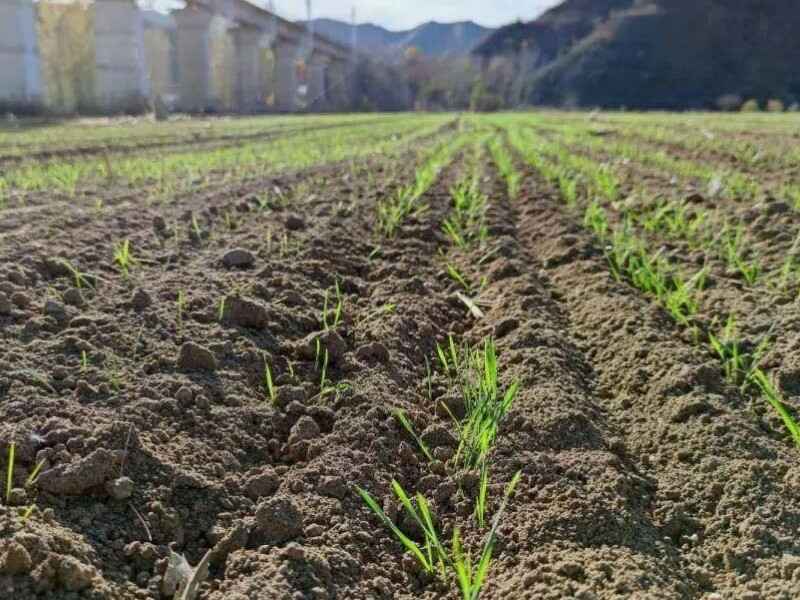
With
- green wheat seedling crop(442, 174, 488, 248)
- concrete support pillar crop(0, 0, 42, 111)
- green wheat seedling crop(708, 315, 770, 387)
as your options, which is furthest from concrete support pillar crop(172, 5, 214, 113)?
green wheat seedling crop(708, 315, 770, 387)

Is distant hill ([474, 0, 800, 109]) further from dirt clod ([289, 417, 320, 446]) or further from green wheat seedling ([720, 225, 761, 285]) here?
dirt clod ([289, 417, 320, 446])

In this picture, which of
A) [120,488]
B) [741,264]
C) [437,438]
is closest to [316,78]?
[741,264]

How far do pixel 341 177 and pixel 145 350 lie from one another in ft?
13.2

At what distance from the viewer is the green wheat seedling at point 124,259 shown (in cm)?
287

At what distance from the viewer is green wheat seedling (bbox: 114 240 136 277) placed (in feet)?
9.42

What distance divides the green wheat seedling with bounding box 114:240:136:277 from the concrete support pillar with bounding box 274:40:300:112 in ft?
144

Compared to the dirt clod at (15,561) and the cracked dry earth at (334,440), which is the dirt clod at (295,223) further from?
the dirt clod at (15,561)

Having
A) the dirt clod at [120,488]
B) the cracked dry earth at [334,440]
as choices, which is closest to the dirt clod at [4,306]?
the cracked dry earth at [334,440]

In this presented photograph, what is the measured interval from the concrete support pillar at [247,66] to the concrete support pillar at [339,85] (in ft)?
24.4

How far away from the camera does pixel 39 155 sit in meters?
8.70

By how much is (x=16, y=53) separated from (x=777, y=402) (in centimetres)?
2737

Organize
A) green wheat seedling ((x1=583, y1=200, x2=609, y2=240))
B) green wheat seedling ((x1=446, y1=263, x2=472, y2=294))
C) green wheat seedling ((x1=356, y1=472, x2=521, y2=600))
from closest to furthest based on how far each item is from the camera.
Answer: green wheat seedling ((x1=356, y1=472, x2=521, y2=600))
green wheat seedling ((x1=446, y1=263, x2=472, y2=294))
green wheat seedling ((x1=583, y1=200, x2=609, y2=240))

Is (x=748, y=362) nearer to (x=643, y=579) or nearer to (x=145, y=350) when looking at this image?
(x=643, y=579)

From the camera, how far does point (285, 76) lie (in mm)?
45969
